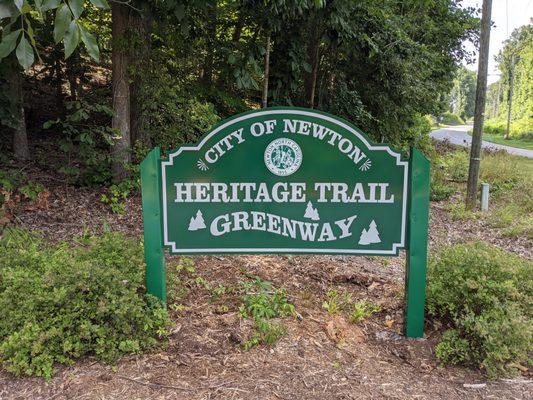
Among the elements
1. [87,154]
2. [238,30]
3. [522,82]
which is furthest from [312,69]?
[522,82]

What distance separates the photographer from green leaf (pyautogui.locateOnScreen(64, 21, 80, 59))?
1.67m

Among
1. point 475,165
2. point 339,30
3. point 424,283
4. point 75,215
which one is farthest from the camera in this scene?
point 475,165

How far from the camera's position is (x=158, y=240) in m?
3.18

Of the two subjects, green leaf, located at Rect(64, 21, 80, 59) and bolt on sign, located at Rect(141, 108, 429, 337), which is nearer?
green leaf, located at Rect(64, 21, 80, 59)

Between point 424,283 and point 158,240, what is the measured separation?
181cm

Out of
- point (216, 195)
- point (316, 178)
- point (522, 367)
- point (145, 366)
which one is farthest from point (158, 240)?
point (522, 367)

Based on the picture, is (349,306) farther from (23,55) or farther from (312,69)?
(312,69)

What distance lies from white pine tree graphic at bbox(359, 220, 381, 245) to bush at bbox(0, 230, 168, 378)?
55.8 inches

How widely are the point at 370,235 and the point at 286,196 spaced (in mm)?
624

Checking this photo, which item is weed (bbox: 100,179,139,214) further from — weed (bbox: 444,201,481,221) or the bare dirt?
weed (bbox: 444,201,481,221)

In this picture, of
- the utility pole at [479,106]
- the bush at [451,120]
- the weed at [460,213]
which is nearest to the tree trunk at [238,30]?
the utility pole at [479,106]

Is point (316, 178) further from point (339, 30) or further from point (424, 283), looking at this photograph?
point (339, 30)

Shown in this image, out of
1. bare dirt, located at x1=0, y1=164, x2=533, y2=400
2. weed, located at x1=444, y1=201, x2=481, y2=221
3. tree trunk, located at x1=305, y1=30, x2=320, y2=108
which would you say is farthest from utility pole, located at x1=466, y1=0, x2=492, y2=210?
bare dirt, located at x1=0, y1=164, x2=533, y2=400

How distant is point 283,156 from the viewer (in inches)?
124
